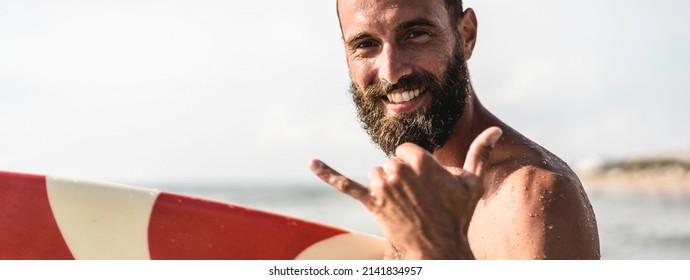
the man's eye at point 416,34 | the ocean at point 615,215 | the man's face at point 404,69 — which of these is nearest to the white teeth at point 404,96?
the man's face at point 404,69

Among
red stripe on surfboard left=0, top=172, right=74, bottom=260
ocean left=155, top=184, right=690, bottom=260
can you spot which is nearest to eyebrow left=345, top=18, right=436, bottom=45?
red stripe on surfboard left=0, top=172, right=74, bottom=260

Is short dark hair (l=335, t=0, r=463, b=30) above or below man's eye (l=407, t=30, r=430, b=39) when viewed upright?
above

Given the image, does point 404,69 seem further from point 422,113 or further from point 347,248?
point 347,248

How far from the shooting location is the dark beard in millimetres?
2320

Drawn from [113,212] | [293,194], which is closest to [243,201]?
[293,194]

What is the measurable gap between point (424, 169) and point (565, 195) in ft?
1.79

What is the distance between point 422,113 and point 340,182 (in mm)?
747

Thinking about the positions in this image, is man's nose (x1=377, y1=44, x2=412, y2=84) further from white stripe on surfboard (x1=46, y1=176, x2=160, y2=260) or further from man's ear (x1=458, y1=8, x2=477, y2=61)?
white stripe on surfboard (x1=46, y1=176, x2=160, y2=260)

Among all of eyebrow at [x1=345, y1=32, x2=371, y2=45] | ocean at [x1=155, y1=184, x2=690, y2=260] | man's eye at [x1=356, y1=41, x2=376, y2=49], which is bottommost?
ocean at [x1=155, y1=184, x2=690, y2=260]

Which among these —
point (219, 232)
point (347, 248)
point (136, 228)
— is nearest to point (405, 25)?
point (347, 248)

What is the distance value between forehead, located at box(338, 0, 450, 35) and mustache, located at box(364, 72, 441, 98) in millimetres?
156

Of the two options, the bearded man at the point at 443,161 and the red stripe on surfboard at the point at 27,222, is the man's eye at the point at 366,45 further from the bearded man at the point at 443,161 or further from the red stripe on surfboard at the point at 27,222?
the red stripe on surfboard at the point at 27,222
